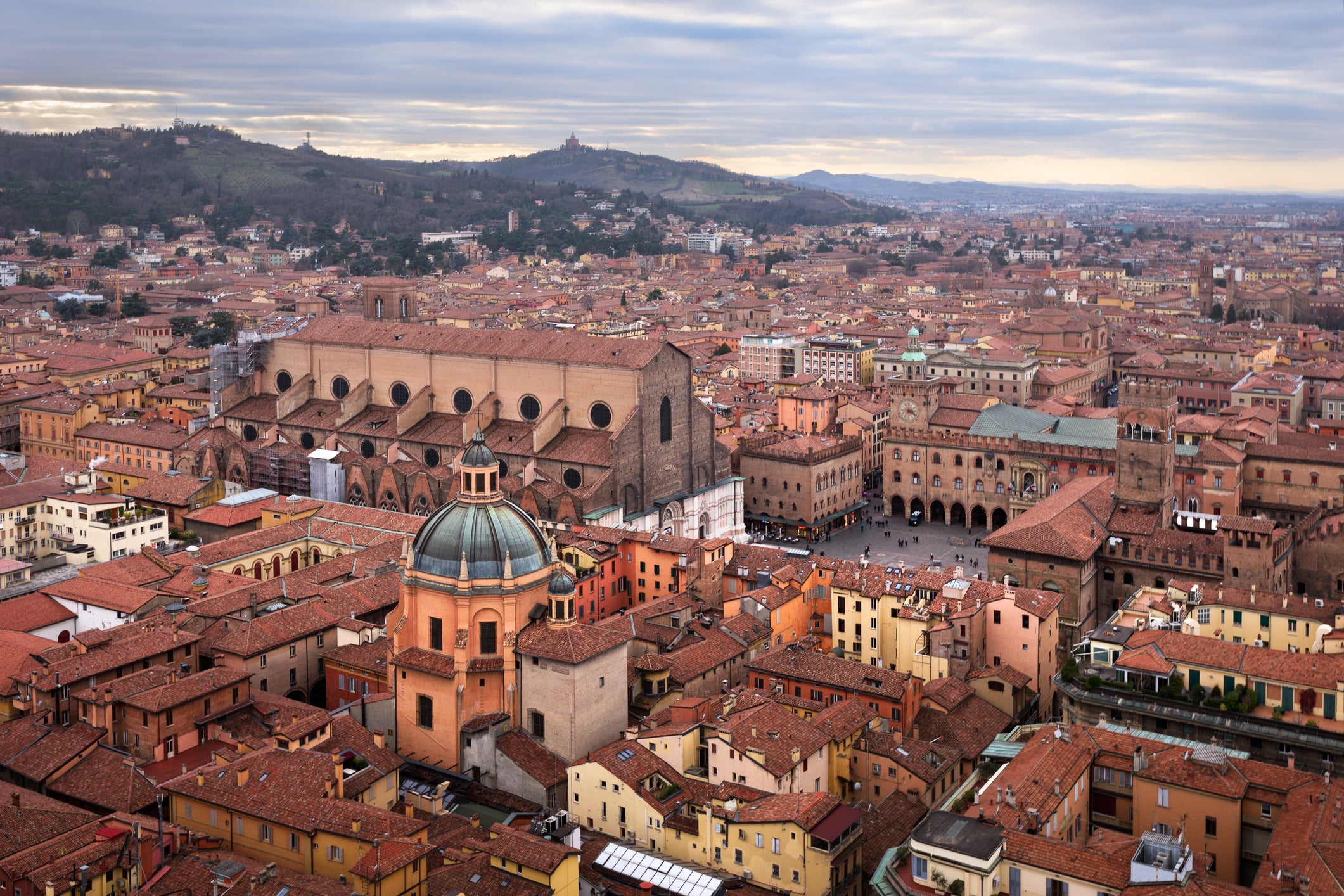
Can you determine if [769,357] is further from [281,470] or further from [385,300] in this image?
[281,470]

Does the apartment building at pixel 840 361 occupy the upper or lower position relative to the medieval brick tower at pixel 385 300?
lower

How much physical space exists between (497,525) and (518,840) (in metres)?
9.39

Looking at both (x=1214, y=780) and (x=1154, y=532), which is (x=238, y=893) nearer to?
(x=1214, y=780)

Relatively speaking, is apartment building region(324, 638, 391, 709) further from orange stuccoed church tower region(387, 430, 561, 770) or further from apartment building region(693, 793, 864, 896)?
apartment building region(693, 793, 864, 896)

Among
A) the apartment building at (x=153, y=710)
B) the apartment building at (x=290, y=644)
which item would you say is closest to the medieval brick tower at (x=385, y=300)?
the apartment building at (x=290, y=644)

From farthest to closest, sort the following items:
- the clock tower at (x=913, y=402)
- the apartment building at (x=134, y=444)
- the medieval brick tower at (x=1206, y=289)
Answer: the medieval brick tower at (x=1206, y=289)
the clock tower at (x=913, y=402)
the apartment building at (x=134, y=444)

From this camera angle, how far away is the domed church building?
32688mm

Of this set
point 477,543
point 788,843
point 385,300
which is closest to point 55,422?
point 385,300

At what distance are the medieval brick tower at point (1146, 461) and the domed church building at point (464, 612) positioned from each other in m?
24.9

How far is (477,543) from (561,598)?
250 cm

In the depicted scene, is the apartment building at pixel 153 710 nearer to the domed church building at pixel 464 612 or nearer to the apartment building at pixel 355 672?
the apartment building at pixel 355 672

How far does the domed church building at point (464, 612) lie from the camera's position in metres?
32.7

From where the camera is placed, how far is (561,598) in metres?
32.9

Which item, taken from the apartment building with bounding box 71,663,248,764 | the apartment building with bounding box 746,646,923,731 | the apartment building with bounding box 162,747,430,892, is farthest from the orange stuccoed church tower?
the apartment building with bounding box 746,646,923,731
